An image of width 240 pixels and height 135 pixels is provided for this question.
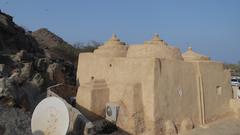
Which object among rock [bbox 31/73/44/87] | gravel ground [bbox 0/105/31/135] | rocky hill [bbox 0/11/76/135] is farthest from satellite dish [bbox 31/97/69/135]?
rock [bbox 31/73/44/87]

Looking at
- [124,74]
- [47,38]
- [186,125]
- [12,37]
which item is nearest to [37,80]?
[124,74]

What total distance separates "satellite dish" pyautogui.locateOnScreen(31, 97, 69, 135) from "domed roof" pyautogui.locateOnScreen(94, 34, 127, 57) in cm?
605

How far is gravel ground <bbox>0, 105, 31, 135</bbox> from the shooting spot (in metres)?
10.8

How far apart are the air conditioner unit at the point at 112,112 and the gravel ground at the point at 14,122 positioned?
322cm

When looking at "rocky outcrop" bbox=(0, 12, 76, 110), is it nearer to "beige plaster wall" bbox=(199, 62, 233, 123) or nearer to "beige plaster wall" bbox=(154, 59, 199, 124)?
"beige plaster wall" bbox=(154, 59, 199, 124)

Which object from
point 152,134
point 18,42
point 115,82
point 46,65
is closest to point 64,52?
point 18,42

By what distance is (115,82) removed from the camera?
46.8 feet

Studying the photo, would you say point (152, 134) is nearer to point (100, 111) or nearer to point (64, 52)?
point (100, 111)

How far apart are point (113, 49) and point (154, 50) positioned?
2.81 m

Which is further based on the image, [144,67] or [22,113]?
[144,67]

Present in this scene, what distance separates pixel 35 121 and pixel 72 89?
21.4 ft

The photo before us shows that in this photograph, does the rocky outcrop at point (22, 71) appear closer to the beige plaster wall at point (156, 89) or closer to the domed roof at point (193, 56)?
the beige plaster wall at point (156, 89)

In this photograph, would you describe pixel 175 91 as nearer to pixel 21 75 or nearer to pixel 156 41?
pixel 156 41

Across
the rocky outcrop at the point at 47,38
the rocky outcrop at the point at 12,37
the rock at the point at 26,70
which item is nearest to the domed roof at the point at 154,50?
the rock at the point at 26,70
